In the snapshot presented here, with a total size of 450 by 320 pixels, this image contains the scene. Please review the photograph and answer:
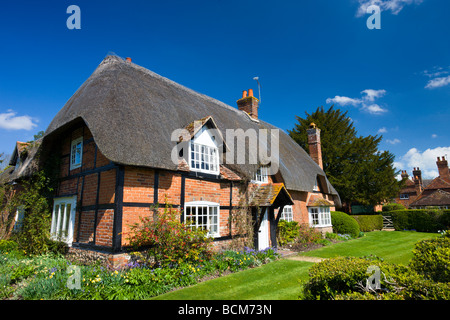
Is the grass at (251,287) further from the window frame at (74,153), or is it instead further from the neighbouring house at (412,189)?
the neighbouring house at (412,189)

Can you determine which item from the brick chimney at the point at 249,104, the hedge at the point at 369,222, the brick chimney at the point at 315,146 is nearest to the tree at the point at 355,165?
the hedge at the point at 369,222

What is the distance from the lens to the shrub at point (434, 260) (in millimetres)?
4125

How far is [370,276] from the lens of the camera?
382cm

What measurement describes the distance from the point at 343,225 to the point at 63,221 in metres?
16.7

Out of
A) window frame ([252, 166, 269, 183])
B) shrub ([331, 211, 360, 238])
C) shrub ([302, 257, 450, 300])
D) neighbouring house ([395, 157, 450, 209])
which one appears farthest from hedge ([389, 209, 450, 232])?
shrub ([302, 257, 450, 300])

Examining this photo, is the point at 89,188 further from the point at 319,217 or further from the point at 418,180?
the point at 418,180

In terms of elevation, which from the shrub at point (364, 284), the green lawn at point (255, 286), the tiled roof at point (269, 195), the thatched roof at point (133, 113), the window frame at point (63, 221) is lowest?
the green lawn at point (255, 286)

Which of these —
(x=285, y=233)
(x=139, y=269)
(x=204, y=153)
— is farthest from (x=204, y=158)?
(x=285, y=233)

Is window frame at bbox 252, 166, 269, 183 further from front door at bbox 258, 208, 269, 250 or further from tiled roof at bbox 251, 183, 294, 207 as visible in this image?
front door at bbox 258, 208, 269, 250

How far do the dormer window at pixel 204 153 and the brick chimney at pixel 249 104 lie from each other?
27.9 ft

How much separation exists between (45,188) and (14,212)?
141 inches

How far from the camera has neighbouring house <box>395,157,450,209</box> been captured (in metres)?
27.6
